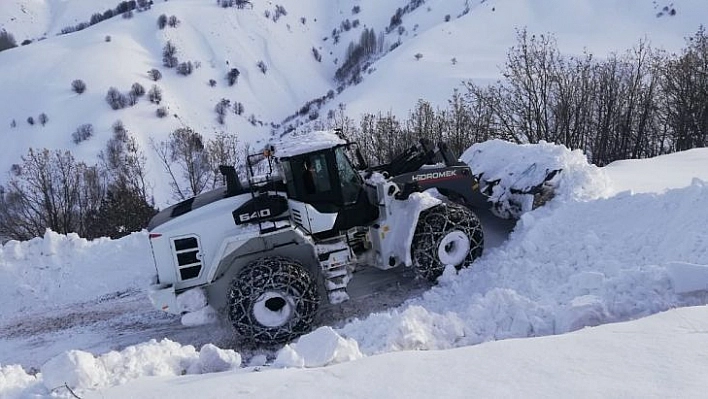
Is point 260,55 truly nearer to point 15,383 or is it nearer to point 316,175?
point 316,175

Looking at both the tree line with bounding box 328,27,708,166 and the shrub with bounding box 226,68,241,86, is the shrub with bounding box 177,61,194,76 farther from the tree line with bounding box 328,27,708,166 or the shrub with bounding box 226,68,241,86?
the tree line with bounding box 328,27,708,166

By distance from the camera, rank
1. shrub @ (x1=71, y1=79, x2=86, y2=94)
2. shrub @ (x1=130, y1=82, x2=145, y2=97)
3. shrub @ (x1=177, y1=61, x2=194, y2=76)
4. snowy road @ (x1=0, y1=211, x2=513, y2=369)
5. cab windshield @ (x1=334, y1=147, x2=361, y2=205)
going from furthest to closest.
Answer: shrub @ (x1=177, y1=61, x2=194, y2=76), shrub @ (x1=130, y1=82, x2=145, y2=97), shrub @ (x1=71, y1=79, x2=86, y2=94), cab windshield @ (x1=334, y1=147, x2=361, y2=205), snowy road @ (x1=0, y1=211, x2=513, y2=369)

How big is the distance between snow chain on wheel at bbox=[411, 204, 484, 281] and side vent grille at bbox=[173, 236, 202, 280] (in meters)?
2.92

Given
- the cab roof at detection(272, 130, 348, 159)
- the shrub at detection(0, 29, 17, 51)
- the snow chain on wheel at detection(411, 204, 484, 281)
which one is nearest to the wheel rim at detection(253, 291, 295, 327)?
the cab roof at detection(272, 130, 348, 159)

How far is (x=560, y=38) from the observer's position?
61344mm

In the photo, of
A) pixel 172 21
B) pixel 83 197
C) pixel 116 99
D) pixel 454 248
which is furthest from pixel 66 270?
pixel 172 21

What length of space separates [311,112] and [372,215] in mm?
63555

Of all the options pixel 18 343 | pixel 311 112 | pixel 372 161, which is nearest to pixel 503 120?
pixel 372 161

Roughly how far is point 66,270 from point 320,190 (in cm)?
524

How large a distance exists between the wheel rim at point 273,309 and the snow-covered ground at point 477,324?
421 mm

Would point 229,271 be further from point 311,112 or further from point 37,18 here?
point 37,18

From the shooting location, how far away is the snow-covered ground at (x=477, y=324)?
152 inches

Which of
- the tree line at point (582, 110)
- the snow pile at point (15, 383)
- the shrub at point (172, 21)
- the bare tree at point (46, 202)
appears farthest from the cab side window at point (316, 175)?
the shrub at point (172, 21)

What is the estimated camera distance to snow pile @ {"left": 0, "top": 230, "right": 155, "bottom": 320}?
9.08 metres
